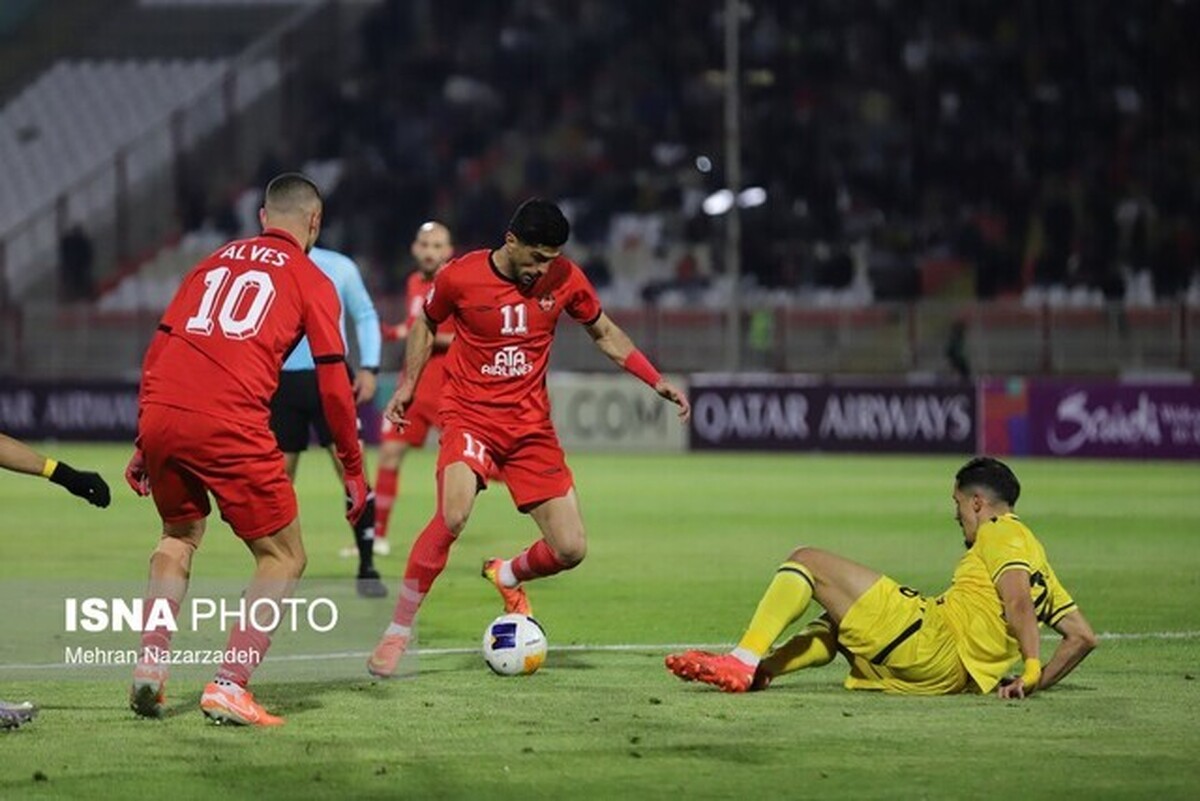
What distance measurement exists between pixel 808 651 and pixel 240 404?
8.30 feet

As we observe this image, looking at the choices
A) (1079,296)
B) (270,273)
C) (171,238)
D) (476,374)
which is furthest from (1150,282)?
(270,273)

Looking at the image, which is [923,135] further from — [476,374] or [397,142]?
[476,374]

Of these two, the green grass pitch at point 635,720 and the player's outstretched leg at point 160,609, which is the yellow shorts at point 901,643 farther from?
the player's outstretched leg at point 160,609

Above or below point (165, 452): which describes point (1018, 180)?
above

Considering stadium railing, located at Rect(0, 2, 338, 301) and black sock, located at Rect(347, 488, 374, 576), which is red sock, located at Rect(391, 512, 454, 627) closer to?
black sock, located at Rect(347, 488, 374, 576)

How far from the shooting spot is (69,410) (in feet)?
118

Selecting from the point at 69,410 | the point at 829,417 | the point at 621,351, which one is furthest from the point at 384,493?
the point at 69,410

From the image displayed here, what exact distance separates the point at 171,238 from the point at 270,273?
113ft

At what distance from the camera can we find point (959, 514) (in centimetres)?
934

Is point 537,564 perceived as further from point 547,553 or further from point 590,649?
point 590,649

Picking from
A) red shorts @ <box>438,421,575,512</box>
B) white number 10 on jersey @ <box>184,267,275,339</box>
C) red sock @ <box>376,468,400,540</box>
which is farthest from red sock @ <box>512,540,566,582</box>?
red sock @ <box>376,468,400,540</box>

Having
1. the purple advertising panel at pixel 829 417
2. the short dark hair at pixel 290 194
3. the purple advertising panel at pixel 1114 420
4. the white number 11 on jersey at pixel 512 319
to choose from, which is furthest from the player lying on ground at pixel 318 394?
the purple advertising panel at pixel 829 417

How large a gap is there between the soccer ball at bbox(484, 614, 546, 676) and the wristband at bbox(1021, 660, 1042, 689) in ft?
7.28

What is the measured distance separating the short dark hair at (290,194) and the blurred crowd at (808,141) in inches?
1062
